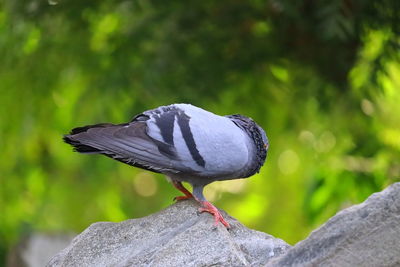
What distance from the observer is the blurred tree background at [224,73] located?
6.64 metres

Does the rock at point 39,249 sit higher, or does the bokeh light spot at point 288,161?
the bokeh light spot at point 288,161

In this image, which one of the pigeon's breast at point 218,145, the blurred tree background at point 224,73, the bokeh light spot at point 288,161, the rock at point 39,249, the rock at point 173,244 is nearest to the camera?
the rock at point 173,244

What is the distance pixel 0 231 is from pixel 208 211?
16.4 feet

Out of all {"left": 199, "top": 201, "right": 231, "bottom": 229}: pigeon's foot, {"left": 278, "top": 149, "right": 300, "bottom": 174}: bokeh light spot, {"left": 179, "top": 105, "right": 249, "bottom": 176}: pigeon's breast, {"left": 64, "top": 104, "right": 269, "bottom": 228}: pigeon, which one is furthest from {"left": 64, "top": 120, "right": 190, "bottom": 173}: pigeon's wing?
{"left": 278, "top": 149, "right": 300, "bottom": 174}: bokeh light spot

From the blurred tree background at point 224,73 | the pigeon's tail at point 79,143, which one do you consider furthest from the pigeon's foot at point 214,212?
the blurred tree background at point 224,73

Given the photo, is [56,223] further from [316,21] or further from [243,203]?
[316,21]

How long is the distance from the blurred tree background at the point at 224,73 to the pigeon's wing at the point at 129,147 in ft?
7.22

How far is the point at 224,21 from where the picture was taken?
704cm

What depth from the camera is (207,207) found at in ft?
14.3

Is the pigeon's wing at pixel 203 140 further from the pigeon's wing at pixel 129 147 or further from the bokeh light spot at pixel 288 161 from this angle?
the bokeh light spot at pixel 288 161

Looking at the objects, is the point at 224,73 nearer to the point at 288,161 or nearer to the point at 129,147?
the point at 288,161

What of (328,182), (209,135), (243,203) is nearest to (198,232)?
(209,135)

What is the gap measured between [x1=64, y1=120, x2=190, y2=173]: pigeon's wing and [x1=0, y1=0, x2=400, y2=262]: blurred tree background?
2.20 metres

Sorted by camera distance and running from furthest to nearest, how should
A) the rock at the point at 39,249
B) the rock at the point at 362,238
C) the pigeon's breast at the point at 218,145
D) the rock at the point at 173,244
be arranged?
the rock at the point at 39,249, the pigeon's breast at the point at 218,145, the rock at the point at 173,244, the rock at the point at 362,238
